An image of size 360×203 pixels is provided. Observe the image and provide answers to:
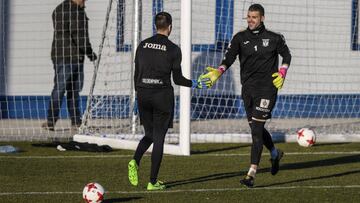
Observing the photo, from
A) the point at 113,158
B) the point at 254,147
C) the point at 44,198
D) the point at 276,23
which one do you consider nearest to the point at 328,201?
the point at 254,147

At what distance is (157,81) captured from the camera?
1148cm

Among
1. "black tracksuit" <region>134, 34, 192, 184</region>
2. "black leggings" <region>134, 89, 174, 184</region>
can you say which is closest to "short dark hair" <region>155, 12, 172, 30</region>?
"black tracksuit" <region>134, 34, 192, 184</region>

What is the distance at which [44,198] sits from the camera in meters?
10.9

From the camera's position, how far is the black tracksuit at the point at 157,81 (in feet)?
37.6

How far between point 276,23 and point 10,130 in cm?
518

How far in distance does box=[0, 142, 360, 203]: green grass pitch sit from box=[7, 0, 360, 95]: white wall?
3052 millimetres

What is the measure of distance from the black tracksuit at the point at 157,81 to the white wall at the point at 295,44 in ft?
24.8

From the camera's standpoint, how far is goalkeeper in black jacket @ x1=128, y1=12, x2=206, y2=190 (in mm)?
11438

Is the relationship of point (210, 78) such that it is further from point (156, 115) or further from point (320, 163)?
point (320, 163)

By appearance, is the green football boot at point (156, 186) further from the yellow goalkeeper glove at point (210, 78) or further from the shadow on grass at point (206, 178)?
the yellow goalkeeper glove at point (210, 78)

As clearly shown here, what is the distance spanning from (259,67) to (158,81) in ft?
4.38

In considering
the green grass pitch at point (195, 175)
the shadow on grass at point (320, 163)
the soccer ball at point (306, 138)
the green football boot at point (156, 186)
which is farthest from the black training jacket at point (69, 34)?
the green football boot at point (156, 186)

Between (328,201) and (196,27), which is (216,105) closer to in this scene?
(196,27)

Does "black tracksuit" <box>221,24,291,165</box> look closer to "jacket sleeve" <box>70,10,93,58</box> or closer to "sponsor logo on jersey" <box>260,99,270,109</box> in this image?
"sponsor logo on jersey" <box>260,99,270,109</box>
